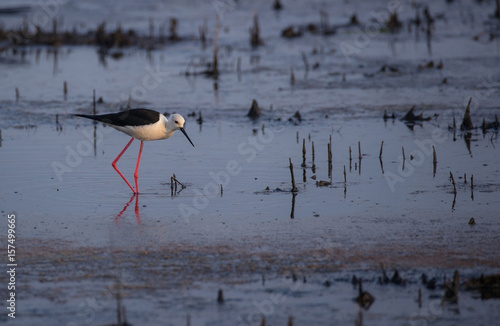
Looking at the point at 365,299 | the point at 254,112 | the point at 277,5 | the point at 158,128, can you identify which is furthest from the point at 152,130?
the point at 277,5

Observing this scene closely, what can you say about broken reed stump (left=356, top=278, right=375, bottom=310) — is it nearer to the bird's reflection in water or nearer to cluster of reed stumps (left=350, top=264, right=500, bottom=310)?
cluster of reed stumps (left=350, top=264, right=500, bottom=310)

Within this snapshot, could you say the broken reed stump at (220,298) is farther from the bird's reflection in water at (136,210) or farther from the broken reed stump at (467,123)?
the broken reed stump at (467,123)

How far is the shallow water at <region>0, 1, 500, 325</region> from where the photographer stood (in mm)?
5773

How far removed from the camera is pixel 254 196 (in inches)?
342

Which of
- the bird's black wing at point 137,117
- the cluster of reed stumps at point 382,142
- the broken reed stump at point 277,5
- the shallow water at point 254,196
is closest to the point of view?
the shallow water at point 254,196

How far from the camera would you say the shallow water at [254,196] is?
5.77 m

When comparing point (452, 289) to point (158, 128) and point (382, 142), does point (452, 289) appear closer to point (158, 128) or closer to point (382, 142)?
point (382, 142)

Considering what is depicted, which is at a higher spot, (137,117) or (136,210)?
(137,117)

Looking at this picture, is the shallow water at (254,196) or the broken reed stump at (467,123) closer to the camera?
the shallow water at (254,196)

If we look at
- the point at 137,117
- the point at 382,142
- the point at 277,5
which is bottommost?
the point at 382,142

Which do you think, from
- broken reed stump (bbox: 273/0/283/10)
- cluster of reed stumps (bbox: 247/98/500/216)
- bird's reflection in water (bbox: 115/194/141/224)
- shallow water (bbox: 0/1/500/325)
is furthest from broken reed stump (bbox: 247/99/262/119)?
broken reed stump (bbox: 273/0/283/10)

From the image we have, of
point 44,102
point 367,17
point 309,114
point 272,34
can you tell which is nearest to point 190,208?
point 309,114

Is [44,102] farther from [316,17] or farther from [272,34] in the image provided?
[316,17]

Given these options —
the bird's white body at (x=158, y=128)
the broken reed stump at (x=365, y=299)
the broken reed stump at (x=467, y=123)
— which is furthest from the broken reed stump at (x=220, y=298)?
the broken reed stump at (x=467, y=123)
